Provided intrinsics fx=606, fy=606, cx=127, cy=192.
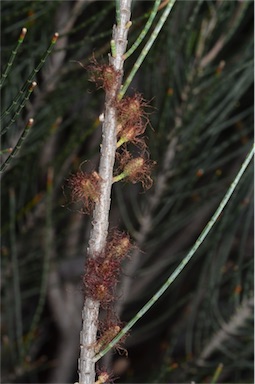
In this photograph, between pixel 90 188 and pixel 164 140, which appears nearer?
pixel 90 188

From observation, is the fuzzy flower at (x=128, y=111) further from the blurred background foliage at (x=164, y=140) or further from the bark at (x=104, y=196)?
the blurred background foliage at (x=164, y=140)

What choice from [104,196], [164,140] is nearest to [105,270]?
[104,196]

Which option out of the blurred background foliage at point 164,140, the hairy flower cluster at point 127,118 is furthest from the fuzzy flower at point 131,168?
the blurred background foliage at point 164,140

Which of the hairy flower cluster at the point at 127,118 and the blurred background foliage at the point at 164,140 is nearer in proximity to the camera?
the hairy flower cluster at the point at 127,118

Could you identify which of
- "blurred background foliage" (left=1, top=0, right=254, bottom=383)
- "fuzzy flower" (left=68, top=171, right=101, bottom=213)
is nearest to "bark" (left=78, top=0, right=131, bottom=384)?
"fuzzy flower" (left=68, top=171, right=101, bottom=213)

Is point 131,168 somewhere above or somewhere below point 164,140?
below

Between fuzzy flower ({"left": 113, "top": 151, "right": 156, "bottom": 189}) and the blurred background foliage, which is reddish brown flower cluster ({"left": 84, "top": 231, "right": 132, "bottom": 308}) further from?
the blurred background foliage

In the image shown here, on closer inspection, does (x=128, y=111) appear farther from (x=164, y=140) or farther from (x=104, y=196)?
(x=164, y=140)

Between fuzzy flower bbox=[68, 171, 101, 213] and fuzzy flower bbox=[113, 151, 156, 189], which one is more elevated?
fuzzy flower bbox=[113, 151, 156, 189]

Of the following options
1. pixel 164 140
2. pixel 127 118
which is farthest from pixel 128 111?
pixel 164 140
